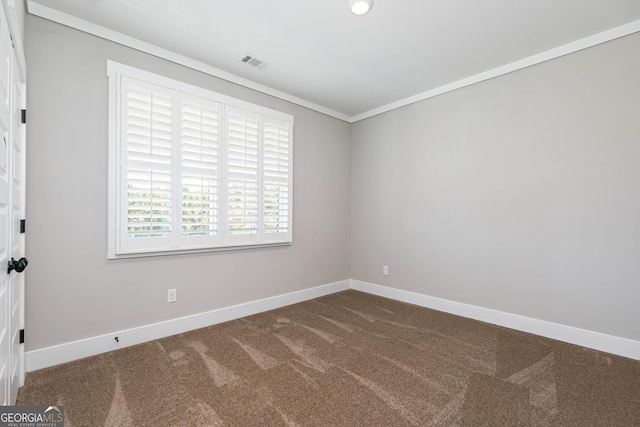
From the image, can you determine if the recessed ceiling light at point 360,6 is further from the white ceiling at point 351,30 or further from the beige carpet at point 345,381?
the beige carpet at point 345,381

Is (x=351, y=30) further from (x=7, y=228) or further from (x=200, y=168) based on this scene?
(x=7, y=228)

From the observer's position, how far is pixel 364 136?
4.56 m

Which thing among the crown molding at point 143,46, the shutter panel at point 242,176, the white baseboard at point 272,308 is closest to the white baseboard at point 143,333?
the white baseboard at point 272,308

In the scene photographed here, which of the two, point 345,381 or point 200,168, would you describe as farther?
point 200,168

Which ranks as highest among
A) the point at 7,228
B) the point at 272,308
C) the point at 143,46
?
the point at 143,46

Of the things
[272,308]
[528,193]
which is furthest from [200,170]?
[528,193]

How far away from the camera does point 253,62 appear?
3.07 meters

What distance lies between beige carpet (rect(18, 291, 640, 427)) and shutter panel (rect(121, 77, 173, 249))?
3.35ft

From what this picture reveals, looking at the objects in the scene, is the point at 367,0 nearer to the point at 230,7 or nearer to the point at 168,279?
the point at 230,7

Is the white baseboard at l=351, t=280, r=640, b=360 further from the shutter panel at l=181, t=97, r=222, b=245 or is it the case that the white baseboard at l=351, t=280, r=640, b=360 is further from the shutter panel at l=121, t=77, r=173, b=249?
the shutter panel at l=121, t=77, r=173, b=249

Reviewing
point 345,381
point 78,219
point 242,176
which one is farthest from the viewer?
point 242,176

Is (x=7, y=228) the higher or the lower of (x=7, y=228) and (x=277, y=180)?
the lower

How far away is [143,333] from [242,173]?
1.83 meters

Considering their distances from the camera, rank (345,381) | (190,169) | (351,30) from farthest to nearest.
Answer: (190,169), (351,30), (345,381)
